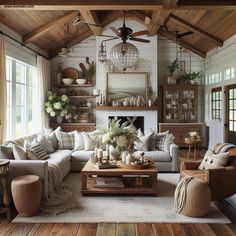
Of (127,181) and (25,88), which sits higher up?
(25,88)

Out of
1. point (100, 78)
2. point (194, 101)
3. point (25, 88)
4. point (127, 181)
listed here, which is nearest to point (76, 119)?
point (100, 78)

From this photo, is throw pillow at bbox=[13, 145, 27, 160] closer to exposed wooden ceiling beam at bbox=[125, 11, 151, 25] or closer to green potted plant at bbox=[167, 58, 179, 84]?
exposed wooden ceiling beam at bbox=[125, 11, 151, 25]

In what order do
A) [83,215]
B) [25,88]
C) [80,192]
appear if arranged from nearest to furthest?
[83,215]
[80,192]
[25,88]

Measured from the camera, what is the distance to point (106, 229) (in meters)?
3.48

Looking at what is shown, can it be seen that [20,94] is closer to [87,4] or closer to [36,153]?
[36,153]

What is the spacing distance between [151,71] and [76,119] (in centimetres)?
298

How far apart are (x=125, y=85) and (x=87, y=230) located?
21.9ft

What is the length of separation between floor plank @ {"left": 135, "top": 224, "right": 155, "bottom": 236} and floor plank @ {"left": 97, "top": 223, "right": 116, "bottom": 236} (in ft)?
0.94

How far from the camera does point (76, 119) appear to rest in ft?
31.9

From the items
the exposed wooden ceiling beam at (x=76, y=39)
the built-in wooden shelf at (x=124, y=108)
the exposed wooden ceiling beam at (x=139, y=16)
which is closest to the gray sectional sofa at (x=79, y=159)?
the built-in wooden shelf at (x=124, y=108)

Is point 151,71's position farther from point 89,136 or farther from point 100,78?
point 89,136

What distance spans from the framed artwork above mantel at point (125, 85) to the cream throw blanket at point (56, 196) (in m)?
4.93

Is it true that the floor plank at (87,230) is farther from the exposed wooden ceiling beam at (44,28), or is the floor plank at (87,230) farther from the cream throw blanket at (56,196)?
the exposed wooden ceiling beam at (44,28)

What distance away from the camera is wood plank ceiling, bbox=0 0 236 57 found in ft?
20.2
